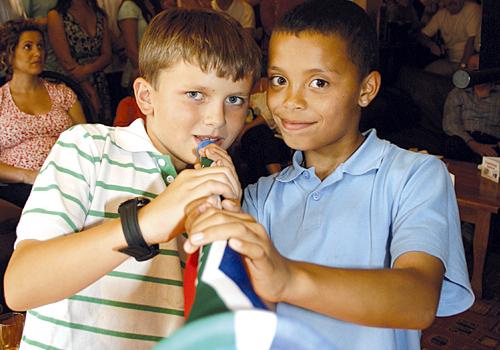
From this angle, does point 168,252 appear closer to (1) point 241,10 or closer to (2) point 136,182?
(2) point 136,182

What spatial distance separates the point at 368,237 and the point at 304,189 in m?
0.16

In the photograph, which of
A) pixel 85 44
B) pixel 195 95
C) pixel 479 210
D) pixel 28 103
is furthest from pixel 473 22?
pixel 195 95

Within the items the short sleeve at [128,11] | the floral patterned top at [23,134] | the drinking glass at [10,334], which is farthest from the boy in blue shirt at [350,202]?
the short sleeve at [128,11]

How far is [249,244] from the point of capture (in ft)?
1.90

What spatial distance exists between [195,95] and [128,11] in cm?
349

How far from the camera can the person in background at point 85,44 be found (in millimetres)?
3736

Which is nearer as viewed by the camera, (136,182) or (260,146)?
(136,182)

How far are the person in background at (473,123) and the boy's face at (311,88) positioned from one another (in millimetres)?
3295

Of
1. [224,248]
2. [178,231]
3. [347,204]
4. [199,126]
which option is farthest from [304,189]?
[224,248]

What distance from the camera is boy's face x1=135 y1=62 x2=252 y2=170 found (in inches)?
36.4

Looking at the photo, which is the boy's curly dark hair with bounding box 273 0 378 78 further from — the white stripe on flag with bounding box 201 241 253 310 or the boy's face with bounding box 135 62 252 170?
the white stripe on flag with bounding box 201 241 253 310

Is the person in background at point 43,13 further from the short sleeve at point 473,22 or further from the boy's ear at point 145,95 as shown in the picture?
the short sleeve at point 473,22

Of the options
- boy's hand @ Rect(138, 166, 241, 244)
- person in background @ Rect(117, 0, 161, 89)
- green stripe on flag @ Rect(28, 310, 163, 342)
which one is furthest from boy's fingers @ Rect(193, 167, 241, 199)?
person in background @ Rect(117, 0, 161, 89)

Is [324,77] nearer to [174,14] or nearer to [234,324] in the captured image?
[174,14]
